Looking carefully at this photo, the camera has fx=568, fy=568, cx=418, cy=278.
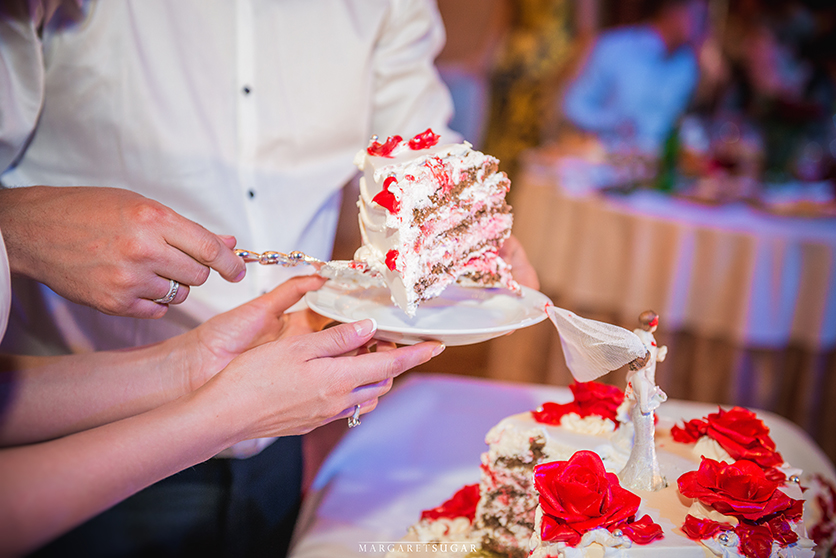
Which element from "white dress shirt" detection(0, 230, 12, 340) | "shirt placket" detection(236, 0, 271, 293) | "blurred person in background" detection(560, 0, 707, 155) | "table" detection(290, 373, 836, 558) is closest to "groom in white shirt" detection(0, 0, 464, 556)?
"shirt placket" detection(236, 0, 271, 293)

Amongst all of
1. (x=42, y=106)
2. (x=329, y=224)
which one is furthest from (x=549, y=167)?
(x=42, y=106)

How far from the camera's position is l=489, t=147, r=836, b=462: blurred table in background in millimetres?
3070

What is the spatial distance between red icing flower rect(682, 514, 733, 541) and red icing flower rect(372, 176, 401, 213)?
867 millimetres

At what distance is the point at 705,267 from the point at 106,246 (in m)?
3.04

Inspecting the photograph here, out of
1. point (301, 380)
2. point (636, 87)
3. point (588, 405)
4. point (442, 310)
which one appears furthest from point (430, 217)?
point (636, 87)

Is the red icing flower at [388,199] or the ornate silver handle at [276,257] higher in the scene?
the red icing flower at [388,199]

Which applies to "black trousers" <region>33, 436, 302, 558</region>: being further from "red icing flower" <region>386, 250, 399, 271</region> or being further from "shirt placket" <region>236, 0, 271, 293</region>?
"shirt placket" <region>236, 0, 271, 293</region>

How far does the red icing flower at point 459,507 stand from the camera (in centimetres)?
138

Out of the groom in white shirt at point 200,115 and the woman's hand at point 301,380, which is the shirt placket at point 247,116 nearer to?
the groom in white shirt at point 200,115

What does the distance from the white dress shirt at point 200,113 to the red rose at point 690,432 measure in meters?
1.36

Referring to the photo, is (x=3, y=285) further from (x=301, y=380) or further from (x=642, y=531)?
(x=642, y=531)

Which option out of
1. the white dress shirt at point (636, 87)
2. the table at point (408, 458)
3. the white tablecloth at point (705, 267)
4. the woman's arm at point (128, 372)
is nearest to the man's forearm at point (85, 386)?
the woman's arm at point (128, 372)

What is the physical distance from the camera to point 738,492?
1.07m

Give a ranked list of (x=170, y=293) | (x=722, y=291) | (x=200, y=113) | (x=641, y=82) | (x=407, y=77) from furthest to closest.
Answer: (x=641, y=82)
(x=722, y=291)
(x=407, y=77)
(x=200, y=113)
(x=170, y=293)
